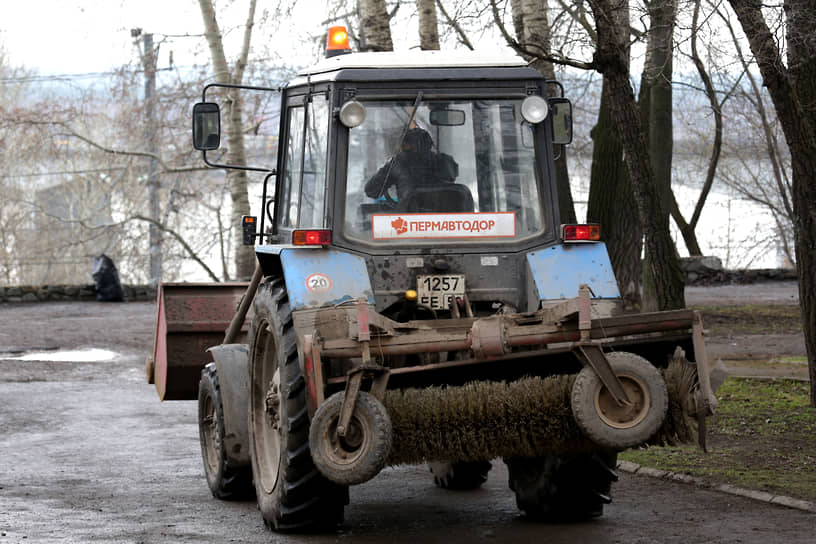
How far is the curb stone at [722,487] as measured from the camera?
725cm

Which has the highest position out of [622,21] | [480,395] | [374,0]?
[374,0]

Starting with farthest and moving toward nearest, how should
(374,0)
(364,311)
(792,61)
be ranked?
(374,0)
(792,61)
(364,311)

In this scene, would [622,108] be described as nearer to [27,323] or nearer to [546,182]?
[546,182]

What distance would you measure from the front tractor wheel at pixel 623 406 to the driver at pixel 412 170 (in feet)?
5.53

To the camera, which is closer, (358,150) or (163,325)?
(358,150)

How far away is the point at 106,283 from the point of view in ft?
102

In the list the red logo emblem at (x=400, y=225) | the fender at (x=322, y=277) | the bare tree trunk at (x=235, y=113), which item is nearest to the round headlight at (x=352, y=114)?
the red logo emblem at (x=400, y=225)

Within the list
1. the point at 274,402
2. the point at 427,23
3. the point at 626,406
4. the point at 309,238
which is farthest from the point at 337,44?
the point at 427,23

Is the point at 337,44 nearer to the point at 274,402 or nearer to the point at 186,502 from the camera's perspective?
the point at 274,402

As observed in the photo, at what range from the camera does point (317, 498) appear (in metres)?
6.71

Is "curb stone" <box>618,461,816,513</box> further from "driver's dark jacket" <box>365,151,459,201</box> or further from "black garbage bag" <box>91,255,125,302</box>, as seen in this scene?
"black garbage bag" <box>91,255,125,302</box>

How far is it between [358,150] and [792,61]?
5.02 metres

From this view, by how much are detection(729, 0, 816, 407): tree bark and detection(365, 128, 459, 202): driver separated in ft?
12.2

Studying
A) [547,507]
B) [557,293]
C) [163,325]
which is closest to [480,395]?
[557,293]
